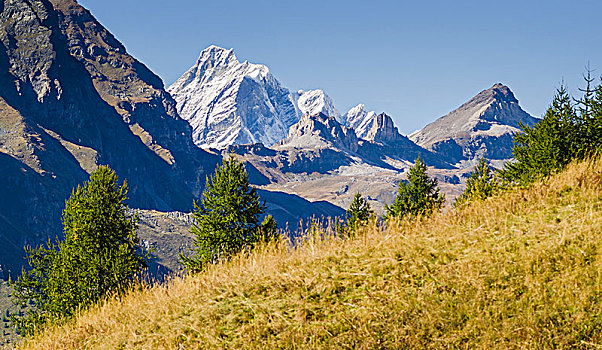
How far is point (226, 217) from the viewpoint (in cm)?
4281

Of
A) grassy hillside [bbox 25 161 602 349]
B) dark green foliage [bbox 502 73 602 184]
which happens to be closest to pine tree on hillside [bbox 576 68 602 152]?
dark green foliage [bbox 502 73 602 184]

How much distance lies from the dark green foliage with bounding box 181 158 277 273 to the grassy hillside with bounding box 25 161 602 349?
30274mm

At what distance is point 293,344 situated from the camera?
23.4 ft

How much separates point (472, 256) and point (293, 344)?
3.59 meters

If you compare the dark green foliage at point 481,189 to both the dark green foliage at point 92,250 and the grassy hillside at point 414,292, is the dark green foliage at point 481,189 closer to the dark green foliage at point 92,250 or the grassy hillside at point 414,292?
the grassy hillside at point 414,292

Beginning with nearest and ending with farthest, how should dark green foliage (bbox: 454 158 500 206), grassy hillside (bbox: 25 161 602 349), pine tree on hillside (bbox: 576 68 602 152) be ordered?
grassy hillside (bbox: 25 161 602 349) → dark green foliage (bbox: 454 158 500 206) → pine tree on hillside (bbox: 576 68 602 152)

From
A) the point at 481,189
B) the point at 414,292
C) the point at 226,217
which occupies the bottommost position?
the point at 414,292

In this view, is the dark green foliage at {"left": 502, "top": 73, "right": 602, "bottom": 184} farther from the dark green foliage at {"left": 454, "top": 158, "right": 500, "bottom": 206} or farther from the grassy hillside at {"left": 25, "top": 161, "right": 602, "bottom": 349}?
the grassy hillside at {"left": 25, "top": 161, "right": 602, "bottom": 349}

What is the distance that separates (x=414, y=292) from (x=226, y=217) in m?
36.2

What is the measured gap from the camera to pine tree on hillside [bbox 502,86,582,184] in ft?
117

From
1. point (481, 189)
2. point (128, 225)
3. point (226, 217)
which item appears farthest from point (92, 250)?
point (481, 189)

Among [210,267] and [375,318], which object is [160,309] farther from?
[375,318]

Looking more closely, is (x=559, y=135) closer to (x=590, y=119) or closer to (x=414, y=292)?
(x=590, y=119)

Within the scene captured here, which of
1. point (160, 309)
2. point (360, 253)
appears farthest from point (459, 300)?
point (160, 309)
